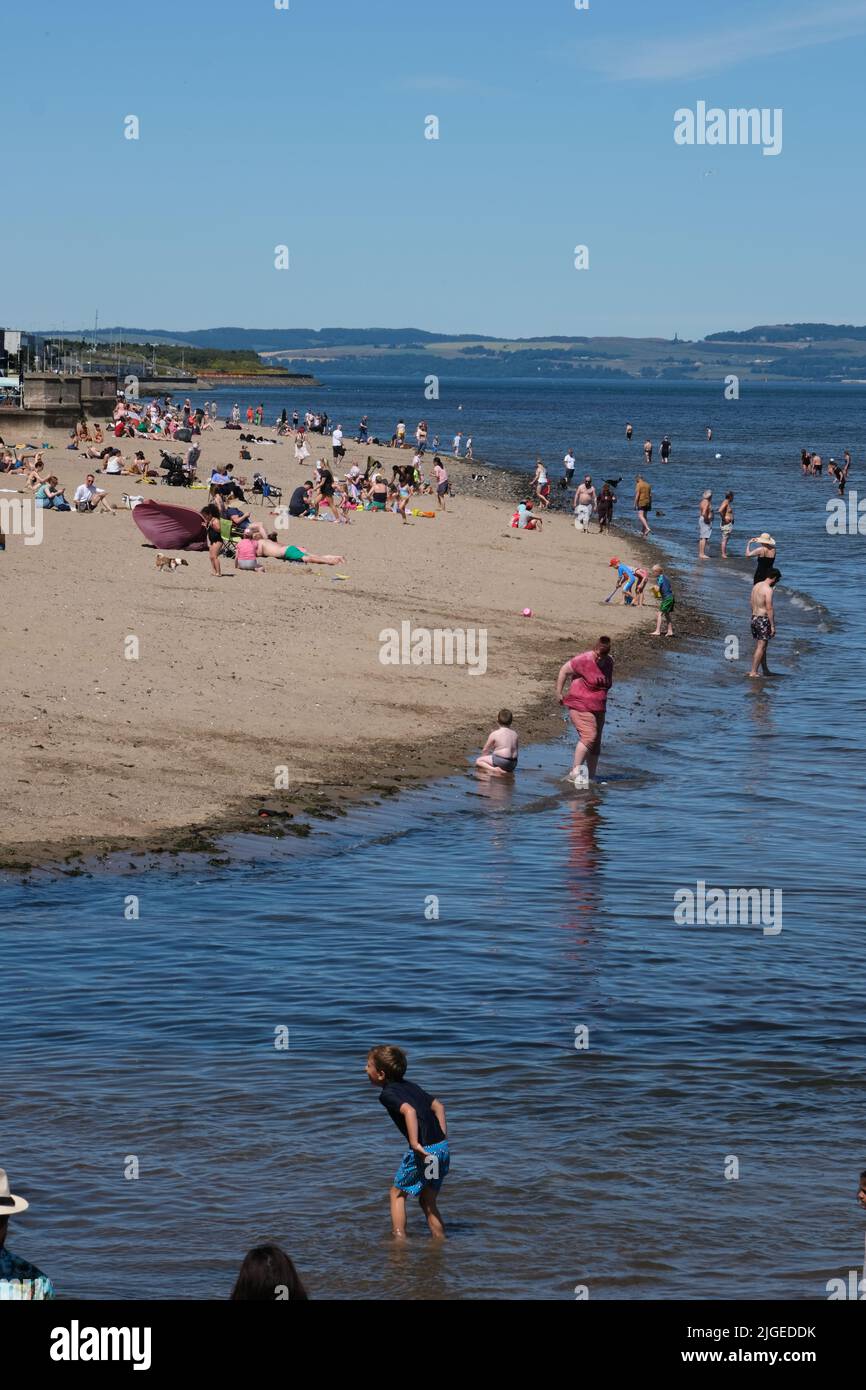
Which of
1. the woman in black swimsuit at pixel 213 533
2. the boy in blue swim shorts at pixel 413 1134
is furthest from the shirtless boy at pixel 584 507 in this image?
the boy in blue swim shorts at pixel 413 1134

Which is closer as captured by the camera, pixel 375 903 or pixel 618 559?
pixel 375 903

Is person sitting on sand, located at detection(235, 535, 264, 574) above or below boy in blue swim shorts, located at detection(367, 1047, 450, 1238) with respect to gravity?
above

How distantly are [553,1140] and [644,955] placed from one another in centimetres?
380

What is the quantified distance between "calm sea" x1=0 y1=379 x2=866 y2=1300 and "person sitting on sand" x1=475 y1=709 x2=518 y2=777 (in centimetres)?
34

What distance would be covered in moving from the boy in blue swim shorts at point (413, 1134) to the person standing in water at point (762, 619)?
19353mm

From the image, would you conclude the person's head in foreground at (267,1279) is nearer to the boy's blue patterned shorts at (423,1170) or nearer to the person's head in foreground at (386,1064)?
the person's head in foreground at (386,1064)

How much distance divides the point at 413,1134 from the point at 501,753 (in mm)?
11205

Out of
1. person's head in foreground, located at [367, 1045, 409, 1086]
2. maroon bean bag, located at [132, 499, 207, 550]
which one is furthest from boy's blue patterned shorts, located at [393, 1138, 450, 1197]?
maroon bean bag, located at [132, 499, 207, 550]

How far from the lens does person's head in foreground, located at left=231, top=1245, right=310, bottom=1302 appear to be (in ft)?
17.4

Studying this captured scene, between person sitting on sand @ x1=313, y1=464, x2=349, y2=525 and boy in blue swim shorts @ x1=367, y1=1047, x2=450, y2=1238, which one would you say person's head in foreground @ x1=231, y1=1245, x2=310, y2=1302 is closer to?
boy in blue swim shorts @ x1=367, y1=1047, x2=450, y2=1238
